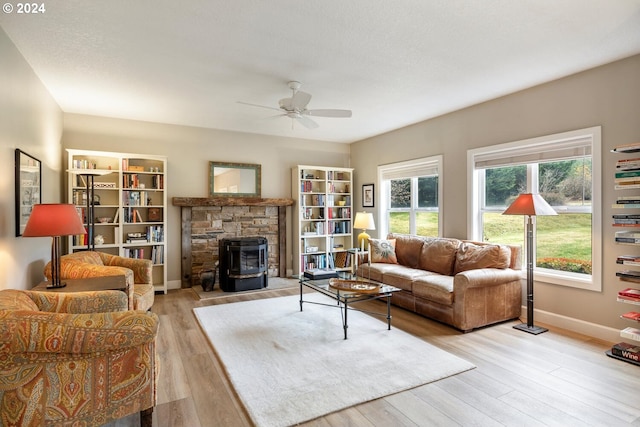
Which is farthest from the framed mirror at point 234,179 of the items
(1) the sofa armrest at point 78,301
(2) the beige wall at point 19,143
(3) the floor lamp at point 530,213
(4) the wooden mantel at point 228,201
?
(3) the floor lamp at point 530,213

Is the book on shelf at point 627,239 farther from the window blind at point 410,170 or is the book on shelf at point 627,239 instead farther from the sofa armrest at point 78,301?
the sofa armrest at point 78,301

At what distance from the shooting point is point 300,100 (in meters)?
3.33

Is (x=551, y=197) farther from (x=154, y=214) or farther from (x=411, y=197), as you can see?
(x=154, y=214)

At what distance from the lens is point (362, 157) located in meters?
6.75

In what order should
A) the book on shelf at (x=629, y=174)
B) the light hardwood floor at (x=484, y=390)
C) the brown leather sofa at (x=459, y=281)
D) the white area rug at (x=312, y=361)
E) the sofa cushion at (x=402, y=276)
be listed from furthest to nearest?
the sofa cushion at (x=402, y=276), the brown leather sofa at (x=459, y=281), the book on shelf at (x=629, y=174), the white area rug at (x=312, y=361), the light hardwood floor at (x=484, y=390)

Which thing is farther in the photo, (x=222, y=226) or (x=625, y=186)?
(x=222, y=226)

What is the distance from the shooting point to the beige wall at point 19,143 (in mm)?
2570

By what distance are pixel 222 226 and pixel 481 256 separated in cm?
410

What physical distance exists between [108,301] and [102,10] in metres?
2.03

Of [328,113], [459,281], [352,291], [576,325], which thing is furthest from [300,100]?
[576,325]

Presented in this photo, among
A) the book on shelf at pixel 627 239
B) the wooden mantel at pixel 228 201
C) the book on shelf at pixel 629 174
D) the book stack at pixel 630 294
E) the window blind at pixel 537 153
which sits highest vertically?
the window blind at pixel 537 153

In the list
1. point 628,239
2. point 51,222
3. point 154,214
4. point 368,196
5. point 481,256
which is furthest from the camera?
point 368,196

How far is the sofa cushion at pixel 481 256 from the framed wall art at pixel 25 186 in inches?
180

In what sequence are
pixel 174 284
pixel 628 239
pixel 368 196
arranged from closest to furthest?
pixel 628 239 < pixel 174 284 < pixel 368 196
